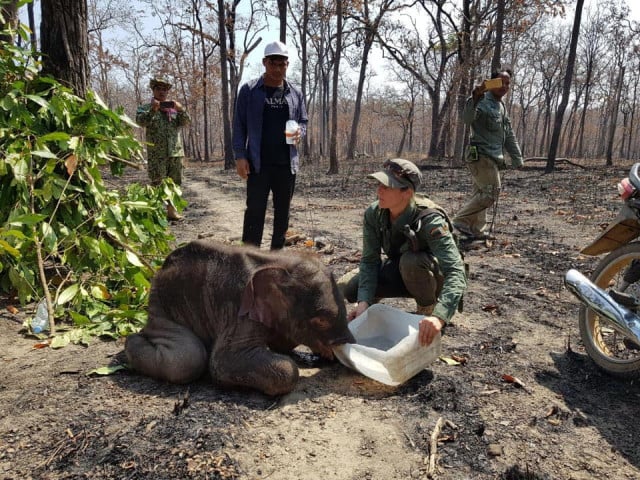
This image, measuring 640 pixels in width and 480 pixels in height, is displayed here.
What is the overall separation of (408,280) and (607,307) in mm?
1379

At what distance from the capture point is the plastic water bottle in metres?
3.99

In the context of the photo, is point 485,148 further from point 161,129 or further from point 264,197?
point 161,129

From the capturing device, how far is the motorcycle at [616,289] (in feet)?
10.3

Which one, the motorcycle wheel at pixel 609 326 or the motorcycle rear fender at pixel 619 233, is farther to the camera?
the motorcycle rear fender at pixel 619 233

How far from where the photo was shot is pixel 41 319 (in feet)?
13.4

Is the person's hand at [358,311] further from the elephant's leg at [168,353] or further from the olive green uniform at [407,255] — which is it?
the elephant's leg at [168,353]

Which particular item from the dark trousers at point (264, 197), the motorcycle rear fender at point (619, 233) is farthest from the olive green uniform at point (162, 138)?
the motorcycle rear fender at point (619, 233)

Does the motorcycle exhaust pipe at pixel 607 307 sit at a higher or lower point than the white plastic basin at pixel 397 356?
higher

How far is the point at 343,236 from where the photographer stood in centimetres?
831

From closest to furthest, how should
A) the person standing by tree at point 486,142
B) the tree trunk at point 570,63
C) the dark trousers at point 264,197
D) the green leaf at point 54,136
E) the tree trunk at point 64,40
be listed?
the green leaf at point 54,136
the dark trousers at point 264,197
the tree trunk at point 64,40
the person standing by tree at point 486,142
the tree trunk at point 570,63

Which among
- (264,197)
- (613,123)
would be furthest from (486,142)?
(613,123)

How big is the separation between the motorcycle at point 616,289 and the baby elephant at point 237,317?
5.36ft

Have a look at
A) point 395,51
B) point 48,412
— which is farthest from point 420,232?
point 395,51

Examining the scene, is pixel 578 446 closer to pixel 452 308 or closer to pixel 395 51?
pixel 452 308
